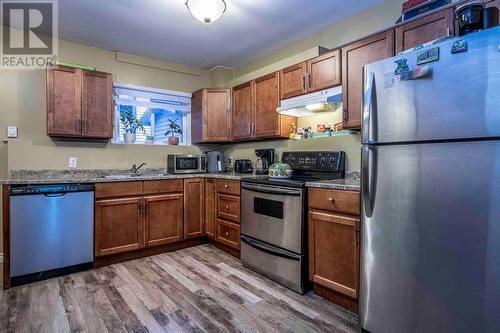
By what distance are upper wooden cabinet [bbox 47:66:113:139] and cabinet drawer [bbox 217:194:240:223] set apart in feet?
4.98

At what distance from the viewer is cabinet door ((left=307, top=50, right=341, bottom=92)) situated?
2434mm

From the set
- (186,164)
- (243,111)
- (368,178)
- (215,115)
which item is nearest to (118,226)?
(186,164)

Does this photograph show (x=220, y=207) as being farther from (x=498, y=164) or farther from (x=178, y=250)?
(x=498, y=164)

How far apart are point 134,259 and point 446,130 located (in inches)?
120

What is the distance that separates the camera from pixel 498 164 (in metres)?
1.13

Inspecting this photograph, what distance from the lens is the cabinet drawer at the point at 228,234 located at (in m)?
2.96

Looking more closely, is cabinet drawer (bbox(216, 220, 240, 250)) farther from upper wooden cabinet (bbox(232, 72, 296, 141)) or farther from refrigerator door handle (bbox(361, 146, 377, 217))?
refrigerator door handle (bbox(361, 146, 377, 217))

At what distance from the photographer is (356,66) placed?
229 cm

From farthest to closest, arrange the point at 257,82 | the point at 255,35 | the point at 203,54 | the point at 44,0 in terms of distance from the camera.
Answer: the point at 203,54 < the point at 257,82 < the point at 255,35 < the point at 44,0

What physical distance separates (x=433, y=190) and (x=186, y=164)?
2.94 metres

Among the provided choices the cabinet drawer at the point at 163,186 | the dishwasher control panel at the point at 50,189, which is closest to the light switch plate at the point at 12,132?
the dishwasher control panel at the point at 50,189

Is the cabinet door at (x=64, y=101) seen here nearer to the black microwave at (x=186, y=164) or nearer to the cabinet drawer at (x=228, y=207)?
the black microwave at (x=186, y=164)

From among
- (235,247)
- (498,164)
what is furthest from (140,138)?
(498,164)

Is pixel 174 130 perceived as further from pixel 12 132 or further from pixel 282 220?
pixel 282 220
